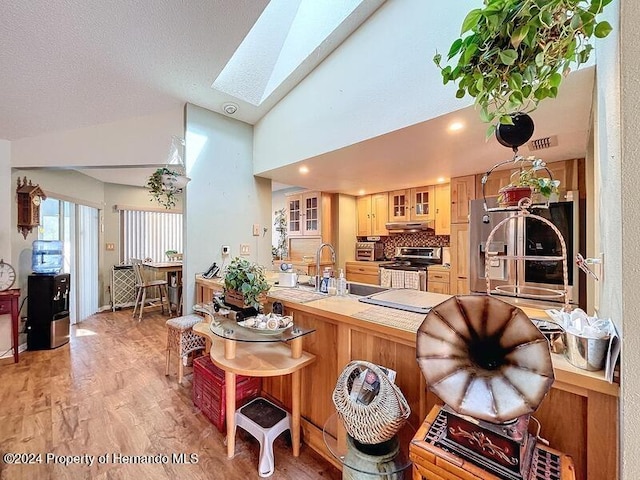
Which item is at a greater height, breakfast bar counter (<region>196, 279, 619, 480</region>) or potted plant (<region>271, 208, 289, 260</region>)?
potted plant (<region>271, 208, 289, 260</region>)

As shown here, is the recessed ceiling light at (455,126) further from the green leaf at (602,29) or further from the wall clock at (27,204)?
the wall clock at (27,204)

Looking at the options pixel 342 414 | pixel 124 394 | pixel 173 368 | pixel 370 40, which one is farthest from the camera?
pixel 173 368

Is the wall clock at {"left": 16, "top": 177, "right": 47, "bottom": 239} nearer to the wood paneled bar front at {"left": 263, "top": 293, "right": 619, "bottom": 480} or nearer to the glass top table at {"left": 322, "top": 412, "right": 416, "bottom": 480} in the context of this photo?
the wood paneled bar front at {"left": 263, "top": 293, "right": 619, "bottom": 480}

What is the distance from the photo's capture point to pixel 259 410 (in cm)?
182

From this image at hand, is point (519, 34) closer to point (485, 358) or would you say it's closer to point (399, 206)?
point (485, 358)

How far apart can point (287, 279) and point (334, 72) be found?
6.01 feet

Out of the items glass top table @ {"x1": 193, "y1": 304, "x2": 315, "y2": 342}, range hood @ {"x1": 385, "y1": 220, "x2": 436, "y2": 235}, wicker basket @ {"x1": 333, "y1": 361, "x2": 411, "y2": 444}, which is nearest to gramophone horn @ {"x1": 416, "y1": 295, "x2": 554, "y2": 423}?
wicker basket @ {"x1": 333, "y1": 361, "x2": 411, "y2": 444}

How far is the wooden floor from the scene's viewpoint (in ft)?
5.05

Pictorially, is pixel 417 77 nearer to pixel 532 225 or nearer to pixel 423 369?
pixel 532 225

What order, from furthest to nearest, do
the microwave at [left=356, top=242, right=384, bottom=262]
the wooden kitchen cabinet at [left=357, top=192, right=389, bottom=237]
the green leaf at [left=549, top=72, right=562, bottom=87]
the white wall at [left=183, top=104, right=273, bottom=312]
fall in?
the microwave at [left=356, top=242, right=384, bottom=262], the wooden kitchen cabinet at [left=357, top=192, right=389, bottom=237], the white wall at [left=183, top=104, right=273, bottom=312], the green leaf at [left=549, top=72, right=562, bottom=87]

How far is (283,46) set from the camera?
275cm

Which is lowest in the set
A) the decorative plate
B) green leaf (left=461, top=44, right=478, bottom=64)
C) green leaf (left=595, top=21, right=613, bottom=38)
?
the decorative plate

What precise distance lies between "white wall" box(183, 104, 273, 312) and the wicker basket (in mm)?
2268

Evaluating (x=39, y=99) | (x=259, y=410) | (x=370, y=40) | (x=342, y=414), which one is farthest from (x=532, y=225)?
(x=39, y=99)
